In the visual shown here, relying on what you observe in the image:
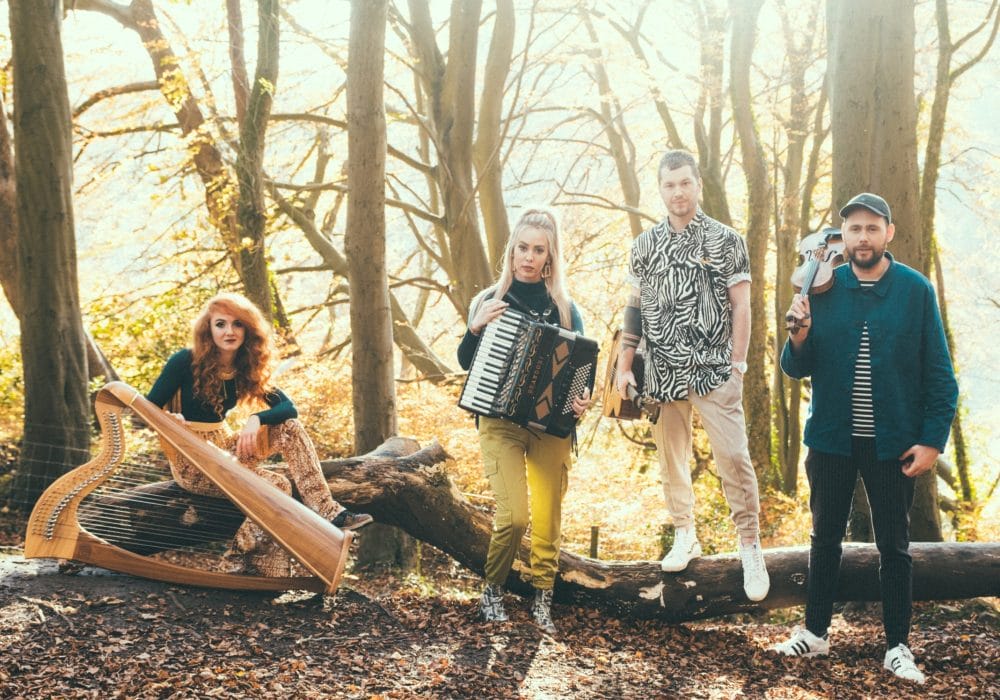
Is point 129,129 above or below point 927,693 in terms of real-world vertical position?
above

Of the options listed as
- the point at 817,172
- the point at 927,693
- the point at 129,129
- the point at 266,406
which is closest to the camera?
the point at 927,693

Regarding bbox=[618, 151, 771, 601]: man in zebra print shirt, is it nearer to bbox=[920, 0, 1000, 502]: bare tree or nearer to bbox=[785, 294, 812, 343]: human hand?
bbox=[785, 294, 812, 343]: human hand

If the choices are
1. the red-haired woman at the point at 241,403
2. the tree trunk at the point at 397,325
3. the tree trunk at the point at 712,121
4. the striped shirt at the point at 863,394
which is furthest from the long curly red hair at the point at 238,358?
the tree trunk at the point at 712,121

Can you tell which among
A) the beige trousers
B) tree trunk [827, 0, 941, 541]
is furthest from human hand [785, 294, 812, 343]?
tree trunk [827, 0, 941, 541]

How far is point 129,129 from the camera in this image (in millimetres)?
11664

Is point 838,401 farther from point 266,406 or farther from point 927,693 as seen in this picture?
point 266,406

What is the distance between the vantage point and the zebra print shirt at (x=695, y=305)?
4672mm

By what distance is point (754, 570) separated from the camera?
497 cm

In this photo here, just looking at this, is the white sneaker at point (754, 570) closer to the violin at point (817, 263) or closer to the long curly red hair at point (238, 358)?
the violin at point (817, 263)

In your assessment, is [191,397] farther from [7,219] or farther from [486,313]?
[7,219]

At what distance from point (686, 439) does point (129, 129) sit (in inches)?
375

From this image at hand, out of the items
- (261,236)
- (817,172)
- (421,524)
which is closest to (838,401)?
(421,524)

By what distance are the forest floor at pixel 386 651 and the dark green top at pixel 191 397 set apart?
92 centimetres

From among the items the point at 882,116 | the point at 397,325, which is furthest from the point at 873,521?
the point at 397,325
